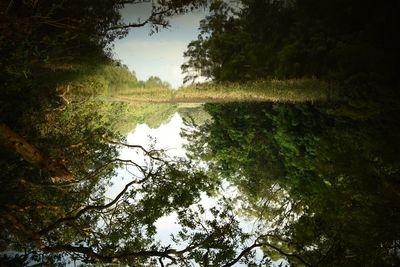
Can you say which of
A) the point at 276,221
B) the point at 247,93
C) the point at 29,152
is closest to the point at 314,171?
the point at 276,221

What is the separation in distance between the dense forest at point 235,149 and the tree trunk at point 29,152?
3 cm

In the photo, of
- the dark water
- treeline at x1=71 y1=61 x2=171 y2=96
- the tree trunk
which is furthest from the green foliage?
treeline at x1=71 y1=61 x2=171 y2=96

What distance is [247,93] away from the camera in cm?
2241

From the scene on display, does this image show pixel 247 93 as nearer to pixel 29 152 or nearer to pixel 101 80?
pixel 101 80

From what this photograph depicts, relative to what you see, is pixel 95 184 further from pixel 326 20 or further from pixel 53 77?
pixel 326 20

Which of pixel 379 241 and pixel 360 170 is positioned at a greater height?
pixel 360 170

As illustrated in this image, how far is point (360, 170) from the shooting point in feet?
31.6

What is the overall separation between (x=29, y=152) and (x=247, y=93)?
1591 centimetres

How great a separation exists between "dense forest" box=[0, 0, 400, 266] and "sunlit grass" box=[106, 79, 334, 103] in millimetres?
514

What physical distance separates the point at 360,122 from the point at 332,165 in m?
4.45

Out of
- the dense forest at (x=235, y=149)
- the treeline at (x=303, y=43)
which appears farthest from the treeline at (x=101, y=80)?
the treeline at (x=303, y=43)

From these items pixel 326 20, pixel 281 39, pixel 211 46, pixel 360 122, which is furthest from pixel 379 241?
pixel 211 46

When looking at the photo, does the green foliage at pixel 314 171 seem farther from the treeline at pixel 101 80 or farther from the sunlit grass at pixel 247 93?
the treeline at pixel 101 80

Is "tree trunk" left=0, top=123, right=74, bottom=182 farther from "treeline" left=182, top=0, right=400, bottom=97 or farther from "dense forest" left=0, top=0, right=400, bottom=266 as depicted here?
"treeline" left=182, top=0, right=400, bottom=97
